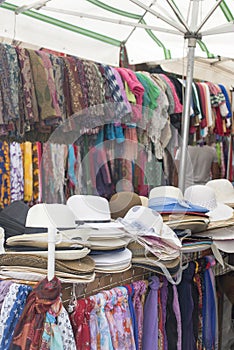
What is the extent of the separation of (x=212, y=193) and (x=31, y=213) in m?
1.07

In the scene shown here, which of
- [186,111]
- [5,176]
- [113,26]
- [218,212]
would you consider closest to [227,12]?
[186,111]

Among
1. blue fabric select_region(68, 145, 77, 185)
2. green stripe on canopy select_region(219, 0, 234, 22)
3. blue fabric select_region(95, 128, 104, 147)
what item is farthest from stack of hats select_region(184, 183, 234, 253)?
green stripe on canopy select_region(219, 0, 234, 22)

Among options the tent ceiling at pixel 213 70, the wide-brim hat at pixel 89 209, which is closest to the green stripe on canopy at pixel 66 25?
the wide-brim hat at pixel 89 209

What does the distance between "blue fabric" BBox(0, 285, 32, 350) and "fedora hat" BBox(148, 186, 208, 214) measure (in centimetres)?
87

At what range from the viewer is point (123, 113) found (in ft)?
11.5

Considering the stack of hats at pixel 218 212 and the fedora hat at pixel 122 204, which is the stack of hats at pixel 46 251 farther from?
the stack of hats at pixel 218 212

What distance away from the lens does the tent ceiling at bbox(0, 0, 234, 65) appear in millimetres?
2980

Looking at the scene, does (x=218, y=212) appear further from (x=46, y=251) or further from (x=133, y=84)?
(x=133, y=84)

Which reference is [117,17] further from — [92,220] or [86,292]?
[86,292]

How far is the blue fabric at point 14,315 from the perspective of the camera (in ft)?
4.09

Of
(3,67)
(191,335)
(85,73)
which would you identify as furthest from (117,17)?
(191,335)

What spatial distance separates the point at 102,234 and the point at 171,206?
513 millimetres

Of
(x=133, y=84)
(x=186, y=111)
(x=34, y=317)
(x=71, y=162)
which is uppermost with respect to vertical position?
(x=133, y=84)

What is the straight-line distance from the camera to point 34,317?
126cm
